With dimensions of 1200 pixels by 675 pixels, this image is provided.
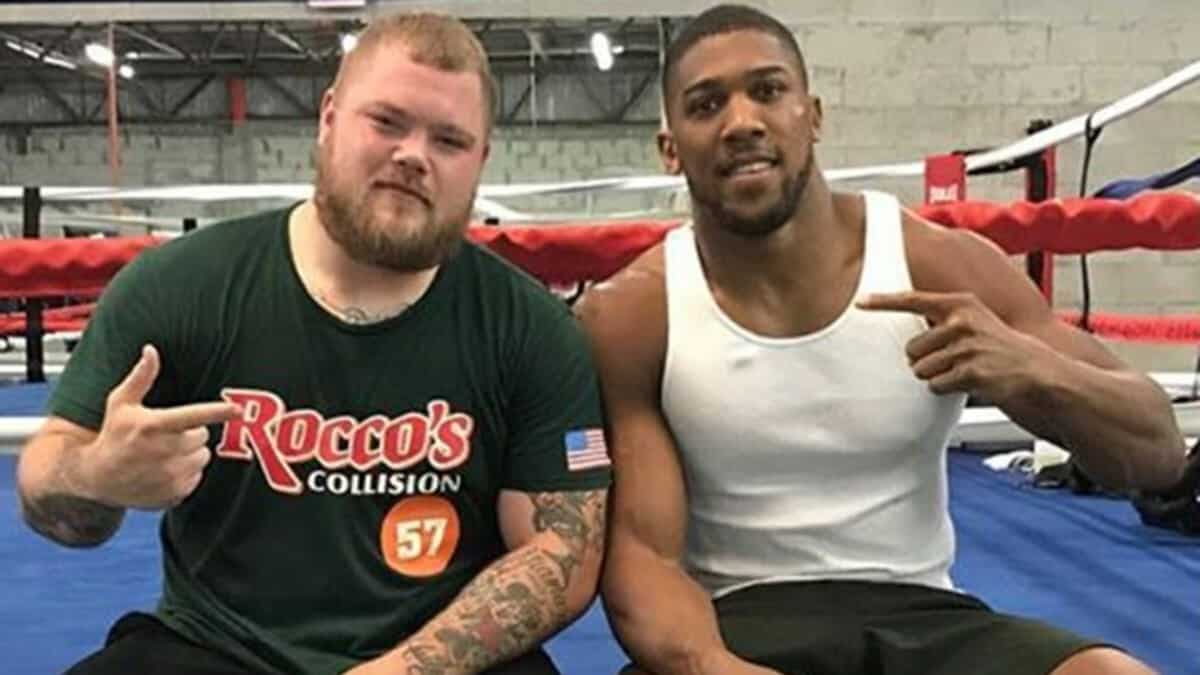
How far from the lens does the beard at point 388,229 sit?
1226 mm

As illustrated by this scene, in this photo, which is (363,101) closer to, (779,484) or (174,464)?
(174,464)

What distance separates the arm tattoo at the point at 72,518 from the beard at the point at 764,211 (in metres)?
0.61

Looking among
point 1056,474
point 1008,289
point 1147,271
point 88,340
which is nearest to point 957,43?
point 1147,271

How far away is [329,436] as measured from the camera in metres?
1.24

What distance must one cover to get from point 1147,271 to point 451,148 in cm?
470

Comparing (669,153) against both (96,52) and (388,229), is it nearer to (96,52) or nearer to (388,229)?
(388,229)

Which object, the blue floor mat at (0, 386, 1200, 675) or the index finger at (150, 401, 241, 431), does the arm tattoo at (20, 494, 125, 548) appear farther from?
the blue floor mat at (0, 386, 1200, 675)

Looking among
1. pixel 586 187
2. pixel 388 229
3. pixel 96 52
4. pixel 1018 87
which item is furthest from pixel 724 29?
pixel 96 52

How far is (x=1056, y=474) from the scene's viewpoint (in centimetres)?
344

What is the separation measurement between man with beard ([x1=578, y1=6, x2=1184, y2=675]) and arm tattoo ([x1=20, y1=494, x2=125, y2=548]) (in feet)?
1.50

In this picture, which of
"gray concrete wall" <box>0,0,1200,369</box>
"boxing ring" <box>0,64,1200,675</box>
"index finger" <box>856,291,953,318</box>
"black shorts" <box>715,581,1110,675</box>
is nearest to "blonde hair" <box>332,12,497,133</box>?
"index finger" <box>856,291,953,318</box>

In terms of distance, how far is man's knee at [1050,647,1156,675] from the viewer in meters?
1.10

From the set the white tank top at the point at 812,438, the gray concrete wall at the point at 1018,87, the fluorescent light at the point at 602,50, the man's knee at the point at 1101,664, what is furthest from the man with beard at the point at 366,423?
the fluorescent light at the point at 602,50

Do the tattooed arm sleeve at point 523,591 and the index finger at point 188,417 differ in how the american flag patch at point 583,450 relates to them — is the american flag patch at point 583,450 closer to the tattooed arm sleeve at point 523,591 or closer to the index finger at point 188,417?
the tattooed arm sleeve at point 523,591
